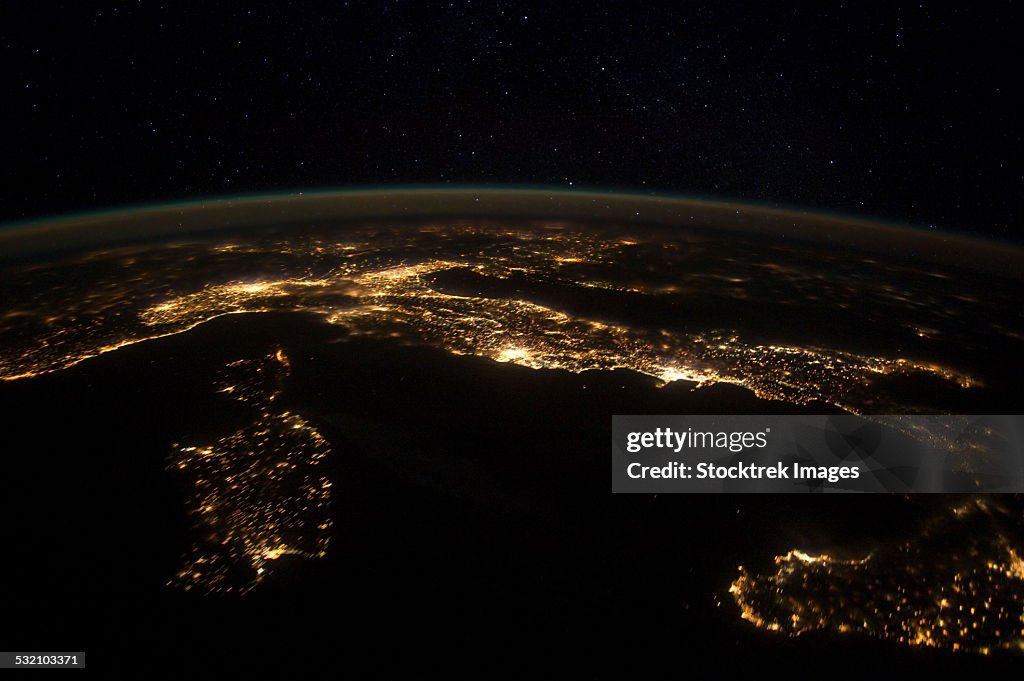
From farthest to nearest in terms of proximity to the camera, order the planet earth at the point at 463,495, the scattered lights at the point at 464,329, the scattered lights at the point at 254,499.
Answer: the scattered lights at the point at 464,329 < the scattered lights at the point at 254,499 < the planet earth at the point at 463,495

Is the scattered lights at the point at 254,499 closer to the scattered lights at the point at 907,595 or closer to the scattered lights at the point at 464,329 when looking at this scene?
the scattered lights at the point at 464,329

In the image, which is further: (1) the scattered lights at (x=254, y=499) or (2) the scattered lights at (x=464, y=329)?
(2) the scattered lights at (x=464, y=329)

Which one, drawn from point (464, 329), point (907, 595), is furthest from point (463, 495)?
point (464, 329)

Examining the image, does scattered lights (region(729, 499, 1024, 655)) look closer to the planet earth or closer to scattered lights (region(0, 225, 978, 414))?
the planet earth

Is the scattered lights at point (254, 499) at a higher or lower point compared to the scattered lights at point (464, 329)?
lower

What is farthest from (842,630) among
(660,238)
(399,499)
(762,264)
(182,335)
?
(660,238)

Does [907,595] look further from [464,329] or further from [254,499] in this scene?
[464,329]

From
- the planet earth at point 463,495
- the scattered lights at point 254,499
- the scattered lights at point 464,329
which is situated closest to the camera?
the planet earth at point 463,495

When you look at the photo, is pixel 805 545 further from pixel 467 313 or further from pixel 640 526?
pixel 467 313

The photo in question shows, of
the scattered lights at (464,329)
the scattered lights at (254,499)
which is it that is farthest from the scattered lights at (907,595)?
the scattered lights at (254,499)
